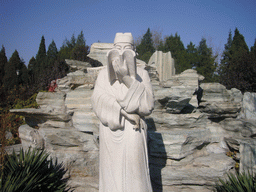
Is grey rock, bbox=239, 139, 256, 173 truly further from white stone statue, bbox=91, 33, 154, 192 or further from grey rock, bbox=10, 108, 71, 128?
grey rock, bbox=10, 108, 71, 128

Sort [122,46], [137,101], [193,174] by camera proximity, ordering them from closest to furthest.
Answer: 1. [137,101]
2. [122,46]
3. [193,174]

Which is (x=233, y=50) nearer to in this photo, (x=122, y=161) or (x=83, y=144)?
(x=83, y=144)

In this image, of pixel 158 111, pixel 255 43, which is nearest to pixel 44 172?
pixel 158 111

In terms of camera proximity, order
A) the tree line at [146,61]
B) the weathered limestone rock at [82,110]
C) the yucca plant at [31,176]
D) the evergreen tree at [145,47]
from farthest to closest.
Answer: the evergreen tree at [145,47] → the tree line at [146,61] → the weathered limestone rock at [82,110] → the yucca plant at [31,176]

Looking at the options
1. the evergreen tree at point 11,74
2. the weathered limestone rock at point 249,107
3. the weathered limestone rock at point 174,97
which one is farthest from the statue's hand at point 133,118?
the evergreen tree at point 11,74

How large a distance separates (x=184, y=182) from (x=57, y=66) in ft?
39.8

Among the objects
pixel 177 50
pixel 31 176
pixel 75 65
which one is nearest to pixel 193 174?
pixel 31 176

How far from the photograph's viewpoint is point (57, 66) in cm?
1391

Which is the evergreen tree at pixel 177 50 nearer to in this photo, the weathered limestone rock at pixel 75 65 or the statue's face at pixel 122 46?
the weathered limestone rock at pixel 75 65

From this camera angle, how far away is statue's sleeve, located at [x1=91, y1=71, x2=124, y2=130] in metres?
2.66

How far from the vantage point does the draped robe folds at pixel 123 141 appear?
103 inches

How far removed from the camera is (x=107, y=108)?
2.72 metres

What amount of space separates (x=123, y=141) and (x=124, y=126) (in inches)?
8.3

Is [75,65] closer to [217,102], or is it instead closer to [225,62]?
[217,102]
